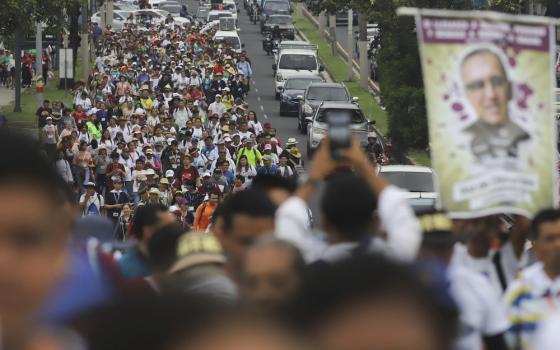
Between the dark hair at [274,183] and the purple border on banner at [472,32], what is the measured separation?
107 cm

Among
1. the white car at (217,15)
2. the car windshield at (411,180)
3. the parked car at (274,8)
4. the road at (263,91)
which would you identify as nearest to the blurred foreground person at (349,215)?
the car windshield at (411,180)

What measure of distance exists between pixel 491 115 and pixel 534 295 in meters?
1.27

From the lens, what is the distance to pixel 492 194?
7.09 meters

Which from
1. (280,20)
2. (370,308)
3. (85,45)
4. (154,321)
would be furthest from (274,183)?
(280,20)

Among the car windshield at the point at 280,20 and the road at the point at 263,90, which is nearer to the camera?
the road at the point at 263,90

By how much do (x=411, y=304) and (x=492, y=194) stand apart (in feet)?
14.8

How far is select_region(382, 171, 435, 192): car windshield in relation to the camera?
21078 millimetres

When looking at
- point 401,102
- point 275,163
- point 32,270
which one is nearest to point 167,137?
point 275,163

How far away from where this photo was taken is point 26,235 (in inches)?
107

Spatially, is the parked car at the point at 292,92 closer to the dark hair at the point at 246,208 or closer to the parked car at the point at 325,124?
the parked car at the point at 325,124

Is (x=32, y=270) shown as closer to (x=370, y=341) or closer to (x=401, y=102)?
(x=370, y=341)

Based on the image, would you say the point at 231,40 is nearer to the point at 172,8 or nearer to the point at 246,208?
the point at 172,8

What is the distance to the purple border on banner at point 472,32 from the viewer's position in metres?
7.25

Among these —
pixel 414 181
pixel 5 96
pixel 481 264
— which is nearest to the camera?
pixel 481 264
